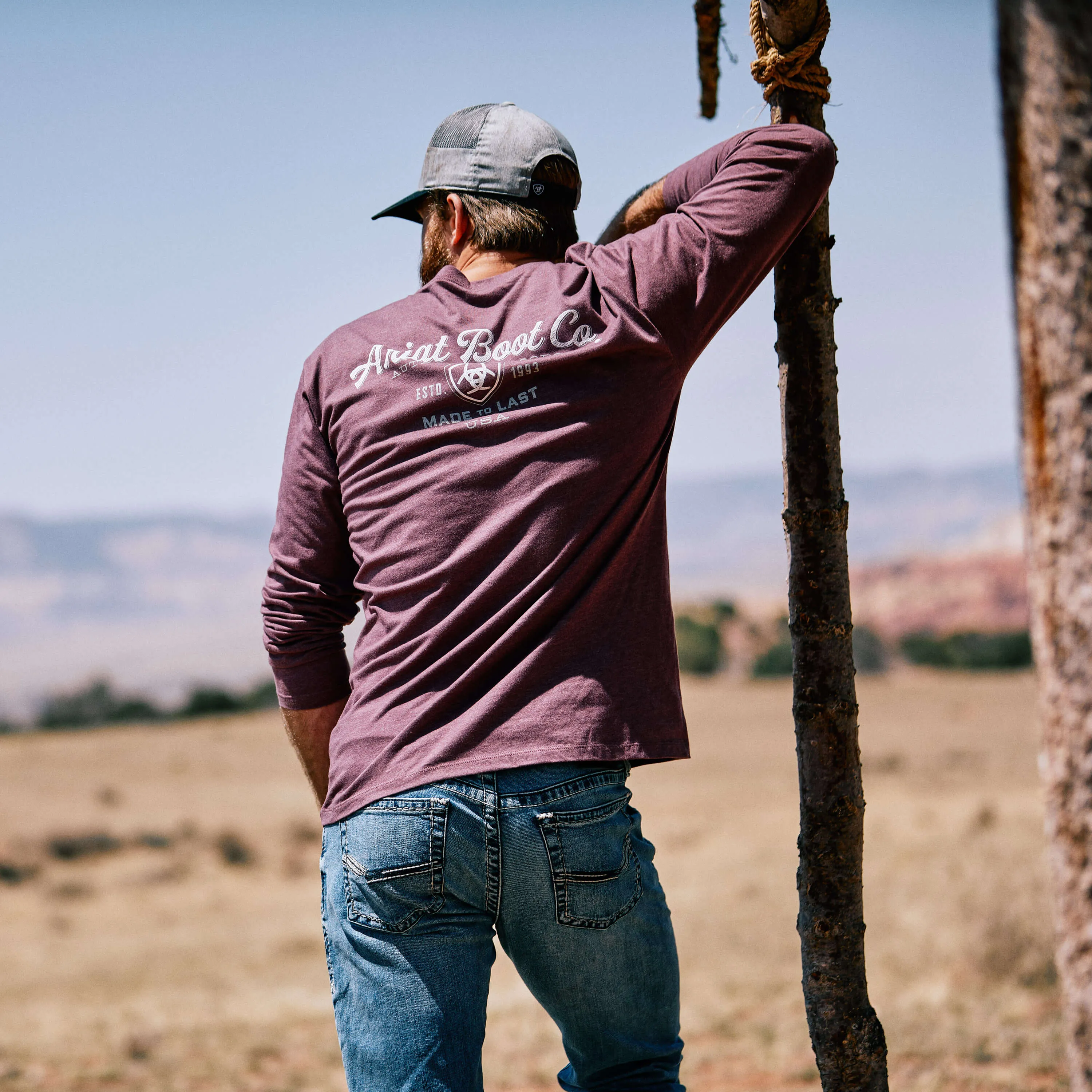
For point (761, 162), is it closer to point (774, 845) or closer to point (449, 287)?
point (449, 287)

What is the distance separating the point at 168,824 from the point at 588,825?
22567mm

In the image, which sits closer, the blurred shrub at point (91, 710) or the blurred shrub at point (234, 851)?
the blurred shrub at point (234, 851)

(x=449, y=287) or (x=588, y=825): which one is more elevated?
(x=449, y=287)

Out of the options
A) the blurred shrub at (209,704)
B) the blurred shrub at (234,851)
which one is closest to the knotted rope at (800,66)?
the blurred shrub at (234,851)

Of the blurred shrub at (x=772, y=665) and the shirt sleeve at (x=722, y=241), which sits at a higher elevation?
the shirt sleeve at (x=722, y=241)

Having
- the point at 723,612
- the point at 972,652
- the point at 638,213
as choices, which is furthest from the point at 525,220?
the point at 723,612

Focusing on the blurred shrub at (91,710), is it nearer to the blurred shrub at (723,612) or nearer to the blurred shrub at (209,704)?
the blurred shrub at (209,704)

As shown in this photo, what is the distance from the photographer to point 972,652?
47.7m

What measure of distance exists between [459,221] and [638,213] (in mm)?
404

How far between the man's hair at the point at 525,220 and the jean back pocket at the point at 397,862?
982 mm

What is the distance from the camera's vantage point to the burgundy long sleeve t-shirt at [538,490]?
1909 millimetres

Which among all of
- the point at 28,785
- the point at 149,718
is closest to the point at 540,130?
the point at 28,785

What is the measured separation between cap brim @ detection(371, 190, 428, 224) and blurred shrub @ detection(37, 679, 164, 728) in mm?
41794

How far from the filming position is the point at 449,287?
2111 mm
